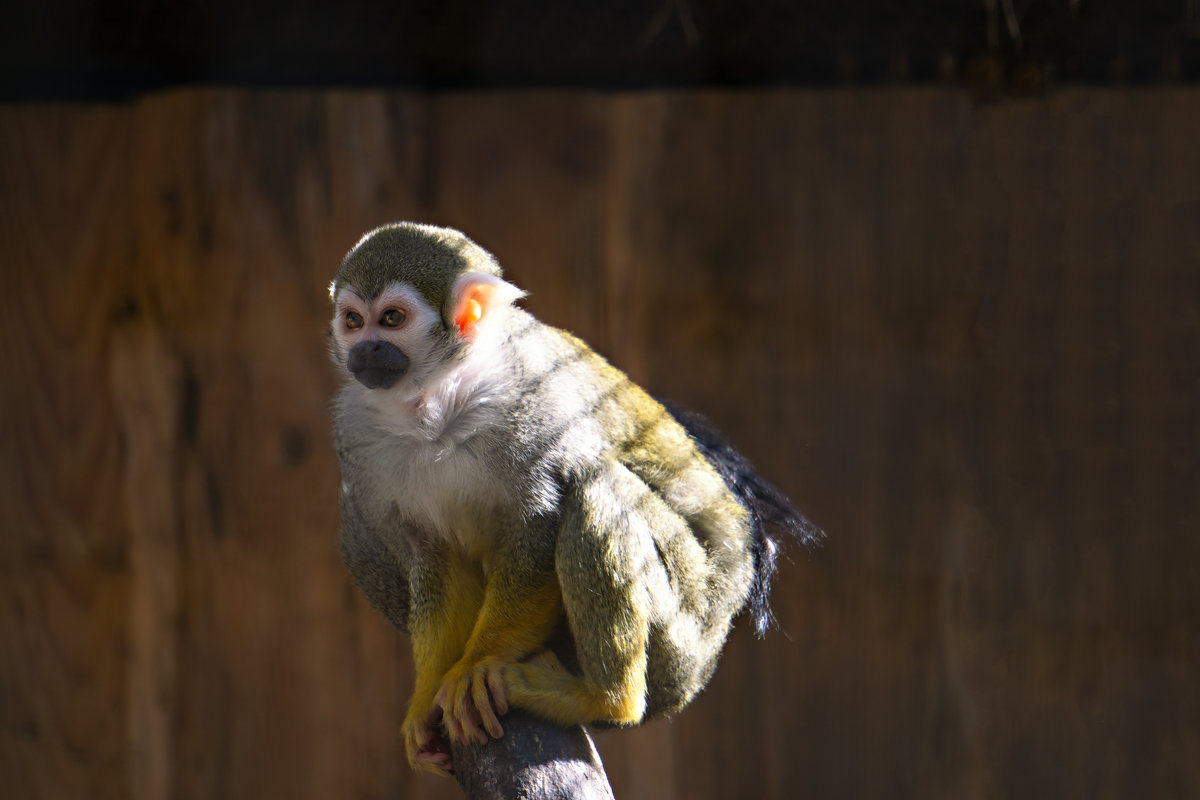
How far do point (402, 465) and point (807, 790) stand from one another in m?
2.35

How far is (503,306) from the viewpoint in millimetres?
2477

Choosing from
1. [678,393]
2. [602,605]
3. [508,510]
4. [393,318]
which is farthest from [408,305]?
[678,393]

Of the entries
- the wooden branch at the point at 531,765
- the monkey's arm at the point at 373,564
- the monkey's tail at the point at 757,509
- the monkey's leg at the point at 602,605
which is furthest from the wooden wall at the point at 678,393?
the wooden branch at the point at 531,765

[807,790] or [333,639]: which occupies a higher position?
[333,639]

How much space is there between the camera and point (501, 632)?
2291mm

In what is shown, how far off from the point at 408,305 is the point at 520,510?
48cm

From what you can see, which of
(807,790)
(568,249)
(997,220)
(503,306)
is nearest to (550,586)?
(503,306)

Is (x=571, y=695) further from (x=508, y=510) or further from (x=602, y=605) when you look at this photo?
(x=508, y=510)

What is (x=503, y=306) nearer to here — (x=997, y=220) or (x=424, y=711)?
(x=424, y=711)

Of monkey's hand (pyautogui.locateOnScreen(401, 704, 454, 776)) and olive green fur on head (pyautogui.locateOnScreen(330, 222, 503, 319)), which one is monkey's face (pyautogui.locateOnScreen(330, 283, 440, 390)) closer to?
olive green fur on head (pyautogui.locateOnScreen(330, 222, 503, 319))

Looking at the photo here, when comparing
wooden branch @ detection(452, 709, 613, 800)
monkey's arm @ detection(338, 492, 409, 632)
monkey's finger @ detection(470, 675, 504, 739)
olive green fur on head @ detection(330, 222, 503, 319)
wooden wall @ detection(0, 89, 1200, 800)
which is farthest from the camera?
wooden wall @ detection(0, 89, 1200, 800)

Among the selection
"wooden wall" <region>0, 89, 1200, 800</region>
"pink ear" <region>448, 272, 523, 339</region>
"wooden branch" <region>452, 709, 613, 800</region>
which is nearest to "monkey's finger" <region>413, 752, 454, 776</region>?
"wooden branch" <region>452, 709, 613, 800</region>

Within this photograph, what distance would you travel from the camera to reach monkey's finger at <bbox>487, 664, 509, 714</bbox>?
219 cm

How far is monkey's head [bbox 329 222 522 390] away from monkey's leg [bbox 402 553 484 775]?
41 cm
